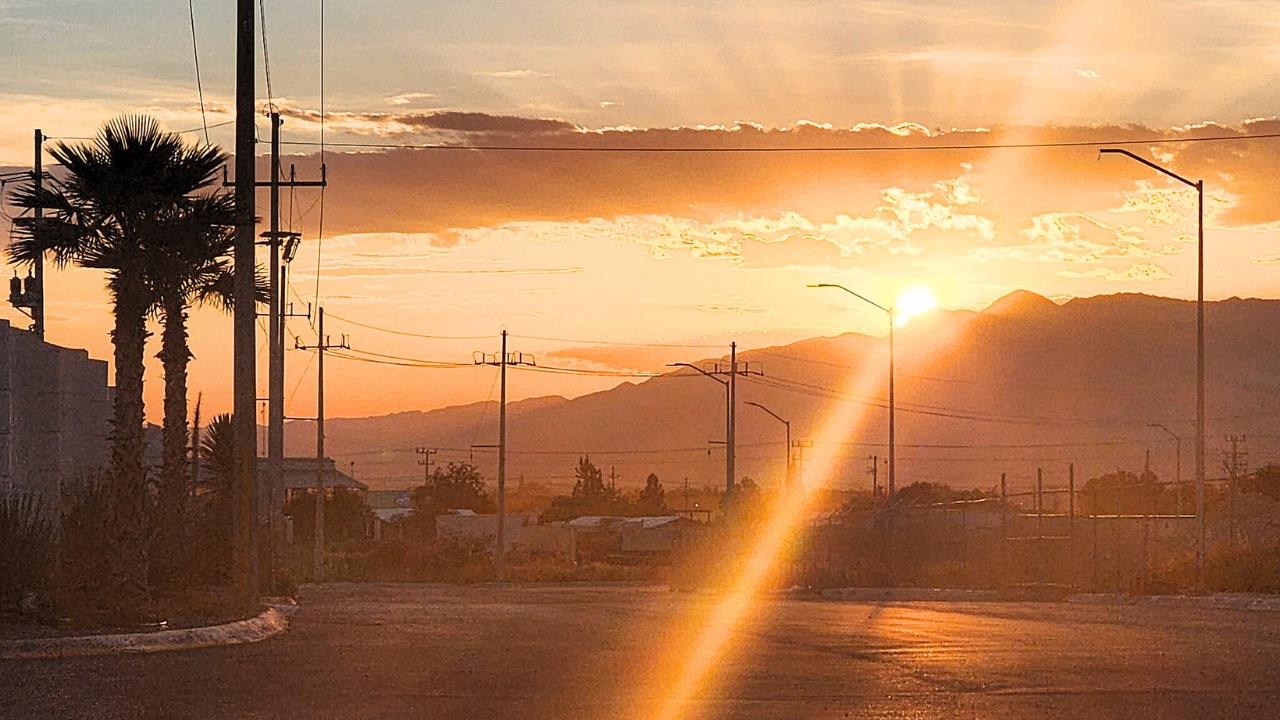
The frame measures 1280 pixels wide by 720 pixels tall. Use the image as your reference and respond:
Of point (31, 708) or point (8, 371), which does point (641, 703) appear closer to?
point (31, 708)

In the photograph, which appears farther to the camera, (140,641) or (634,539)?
(634,539)

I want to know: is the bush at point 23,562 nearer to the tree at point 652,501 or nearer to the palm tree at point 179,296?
the palm tree at point 179,296

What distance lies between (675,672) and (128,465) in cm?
1124

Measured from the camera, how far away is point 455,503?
15838cm

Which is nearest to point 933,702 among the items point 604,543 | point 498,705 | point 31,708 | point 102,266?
point 498,705

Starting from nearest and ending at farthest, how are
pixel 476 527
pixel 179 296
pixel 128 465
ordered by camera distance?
1. pixel 128 465
2. pixel 179 296
3. pixel 476 527

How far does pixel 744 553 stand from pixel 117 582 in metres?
39.6

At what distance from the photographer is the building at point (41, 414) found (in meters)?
31.7

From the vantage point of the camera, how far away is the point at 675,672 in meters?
20.7

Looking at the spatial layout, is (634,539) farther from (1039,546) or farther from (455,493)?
(1039,546)

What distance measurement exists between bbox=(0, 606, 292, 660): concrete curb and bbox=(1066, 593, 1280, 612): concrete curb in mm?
21101

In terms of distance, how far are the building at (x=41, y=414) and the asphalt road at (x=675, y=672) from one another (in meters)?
6.01

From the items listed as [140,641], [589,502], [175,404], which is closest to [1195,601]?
[175,404]

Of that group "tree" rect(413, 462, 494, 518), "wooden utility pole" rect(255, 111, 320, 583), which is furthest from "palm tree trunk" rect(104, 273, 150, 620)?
"tree" rect(413, 462, 494, 518)
